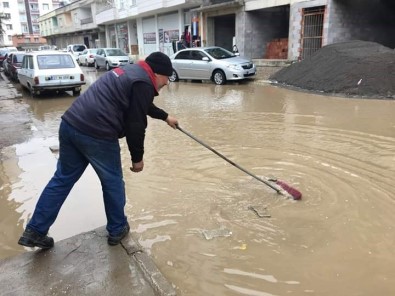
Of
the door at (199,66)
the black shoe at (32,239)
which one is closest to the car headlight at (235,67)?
the door at (199,66)

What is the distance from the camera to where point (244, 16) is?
20359 mm

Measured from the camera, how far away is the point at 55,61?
13320 mm

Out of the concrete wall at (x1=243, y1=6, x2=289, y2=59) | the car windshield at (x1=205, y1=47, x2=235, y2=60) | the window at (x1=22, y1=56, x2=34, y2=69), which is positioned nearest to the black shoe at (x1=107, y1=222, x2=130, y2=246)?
the window at (x1=22, y1=56, x2=34, y2=69)

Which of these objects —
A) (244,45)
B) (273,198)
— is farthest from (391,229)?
(244,45)

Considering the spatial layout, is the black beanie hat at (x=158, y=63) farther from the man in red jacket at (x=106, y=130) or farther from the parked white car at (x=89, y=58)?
the parked white car at (x=89, y=58)

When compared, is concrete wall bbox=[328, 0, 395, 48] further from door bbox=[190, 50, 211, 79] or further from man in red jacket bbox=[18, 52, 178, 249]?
man in red jacket bbox=[18, 52, 178, 249]

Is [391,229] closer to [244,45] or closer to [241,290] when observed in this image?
[241,290]

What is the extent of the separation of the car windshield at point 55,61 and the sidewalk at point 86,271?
1114cm

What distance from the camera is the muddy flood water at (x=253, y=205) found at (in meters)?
3.04

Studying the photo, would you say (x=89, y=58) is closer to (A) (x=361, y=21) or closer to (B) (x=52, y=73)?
(B) (x=52, y=73)

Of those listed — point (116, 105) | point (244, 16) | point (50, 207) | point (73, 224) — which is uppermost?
point (244, 16)

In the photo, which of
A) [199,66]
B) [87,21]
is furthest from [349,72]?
[87,21]

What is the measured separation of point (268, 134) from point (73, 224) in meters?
4.36

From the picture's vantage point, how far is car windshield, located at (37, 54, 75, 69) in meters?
13.1
